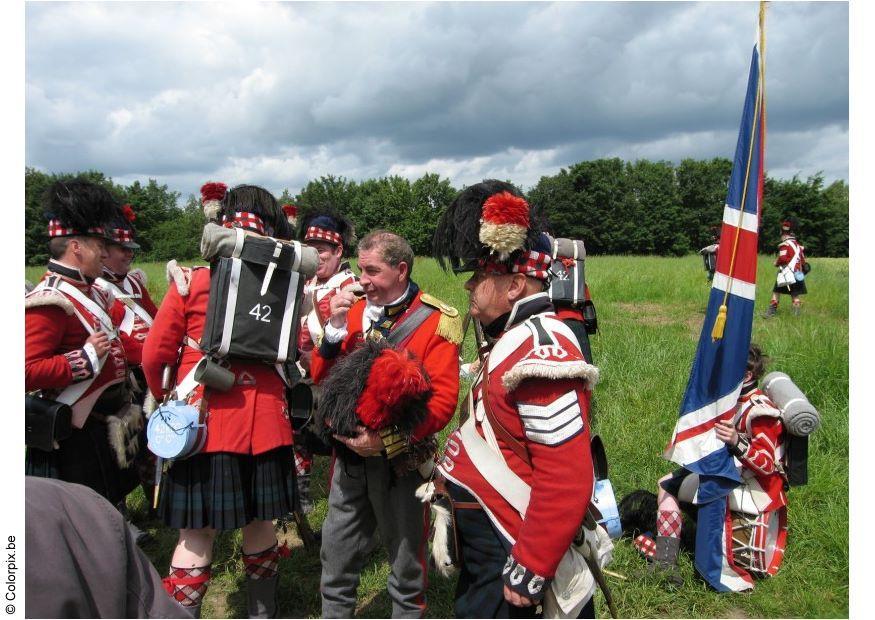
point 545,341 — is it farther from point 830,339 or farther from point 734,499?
point 830,339

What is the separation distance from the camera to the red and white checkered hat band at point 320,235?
A: 4.81 meters

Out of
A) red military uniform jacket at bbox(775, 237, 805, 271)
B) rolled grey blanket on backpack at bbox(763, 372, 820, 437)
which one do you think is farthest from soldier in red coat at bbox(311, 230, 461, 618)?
red military uniform jacket at bbox(775, 237, 805, 271)

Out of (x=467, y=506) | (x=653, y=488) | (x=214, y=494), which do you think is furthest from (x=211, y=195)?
(x=653, y=488)

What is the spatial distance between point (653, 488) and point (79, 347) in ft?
14.4

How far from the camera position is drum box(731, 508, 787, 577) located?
3.59 meters

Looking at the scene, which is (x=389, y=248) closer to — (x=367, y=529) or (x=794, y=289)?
(x=367, y=529)

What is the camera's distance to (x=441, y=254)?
2.37 metres

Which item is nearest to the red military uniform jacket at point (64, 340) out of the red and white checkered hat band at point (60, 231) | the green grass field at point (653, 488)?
the red and white checkered hat band at point (60, 231)

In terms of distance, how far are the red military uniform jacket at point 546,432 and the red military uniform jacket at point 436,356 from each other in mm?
682

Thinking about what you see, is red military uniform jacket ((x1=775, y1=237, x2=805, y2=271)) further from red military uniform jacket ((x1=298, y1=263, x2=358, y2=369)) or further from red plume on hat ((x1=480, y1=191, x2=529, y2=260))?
red plume on hat ((x1=480, y1=191, x2=529, y2=260))

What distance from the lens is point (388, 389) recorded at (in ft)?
7.68

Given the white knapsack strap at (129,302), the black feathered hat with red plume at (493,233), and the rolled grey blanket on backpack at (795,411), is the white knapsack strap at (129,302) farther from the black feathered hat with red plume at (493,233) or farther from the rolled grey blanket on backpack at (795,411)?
the rolled grey blanket on backpack at (795,411)

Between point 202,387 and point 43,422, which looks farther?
point 43,422

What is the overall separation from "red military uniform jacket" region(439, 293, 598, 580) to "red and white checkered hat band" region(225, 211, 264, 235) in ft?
5.37
